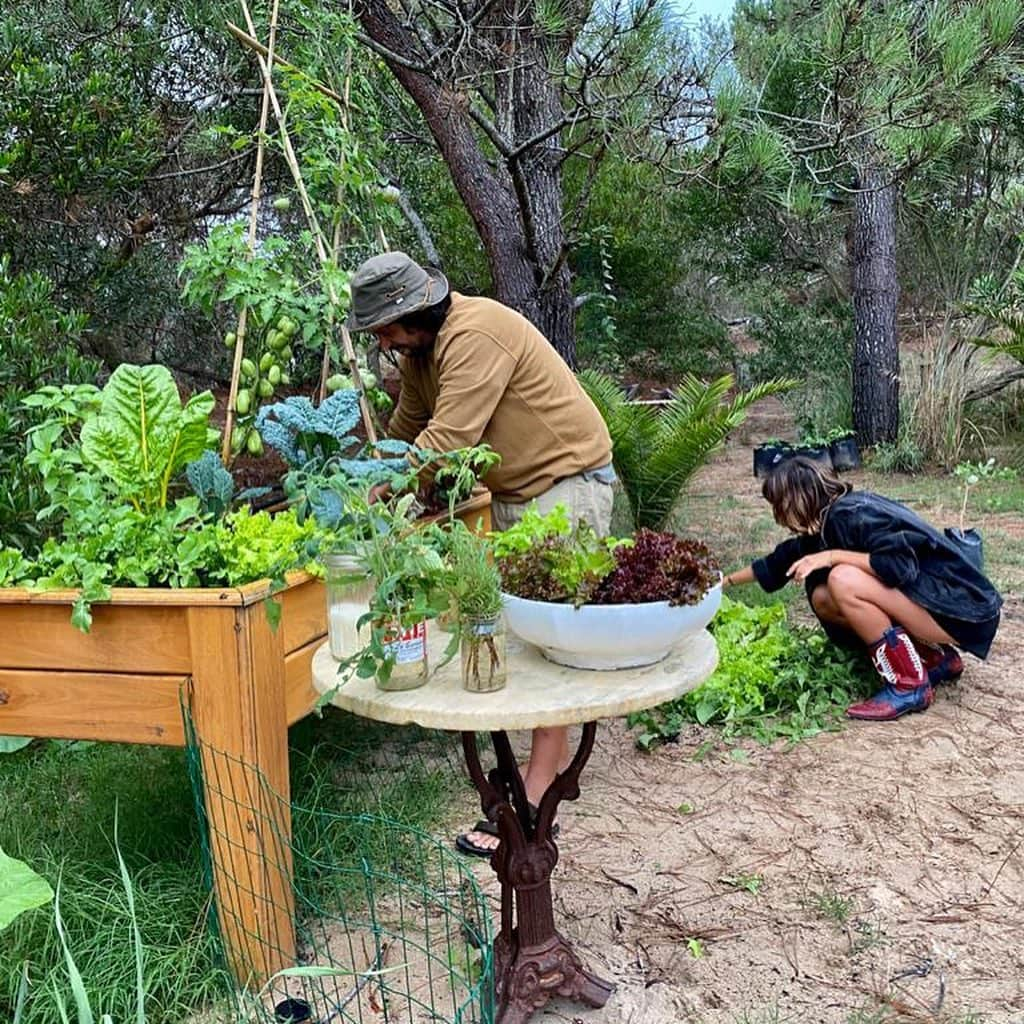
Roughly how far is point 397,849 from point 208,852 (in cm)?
66

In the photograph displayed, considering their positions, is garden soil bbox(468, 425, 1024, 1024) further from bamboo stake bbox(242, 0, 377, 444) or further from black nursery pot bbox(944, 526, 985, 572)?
bamboo stake bbox(242, 0, 377, 444)

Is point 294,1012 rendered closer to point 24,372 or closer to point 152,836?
point 152,836

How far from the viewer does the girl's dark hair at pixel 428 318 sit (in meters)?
2.62

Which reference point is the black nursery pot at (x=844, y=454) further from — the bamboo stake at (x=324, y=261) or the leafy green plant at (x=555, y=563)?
the leafy green plant at (x=555, y=563)

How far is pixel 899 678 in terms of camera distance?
3373mm

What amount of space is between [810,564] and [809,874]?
1.08 metres

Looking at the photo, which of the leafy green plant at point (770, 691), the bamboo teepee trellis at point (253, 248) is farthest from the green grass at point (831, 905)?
the bamboo teepee trellis at point (253, 248)

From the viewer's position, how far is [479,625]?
5.64 ft

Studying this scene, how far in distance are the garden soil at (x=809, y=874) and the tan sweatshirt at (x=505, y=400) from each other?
1.02m

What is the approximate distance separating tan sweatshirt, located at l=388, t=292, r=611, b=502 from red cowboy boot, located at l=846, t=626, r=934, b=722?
123 centimetres

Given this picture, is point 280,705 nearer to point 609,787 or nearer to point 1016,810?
point 609,787

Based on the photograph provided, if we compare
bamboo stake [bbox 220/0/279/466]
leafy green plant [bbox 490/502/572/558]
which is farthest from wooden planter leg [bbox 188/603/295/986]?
bamboo stake [bbox 220/0/279/466]

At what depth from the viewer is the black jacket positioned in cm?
320

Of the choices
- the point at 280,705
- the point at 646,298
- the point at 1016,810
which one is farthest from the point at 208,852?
the point at 646,298
